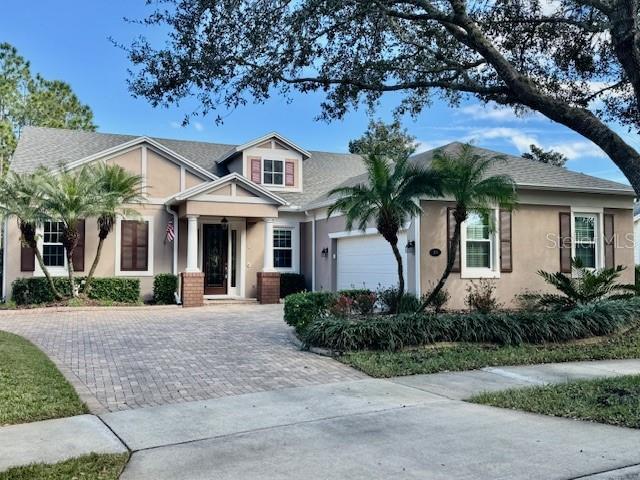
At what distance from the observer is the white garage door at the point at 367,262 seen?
50.6 feet

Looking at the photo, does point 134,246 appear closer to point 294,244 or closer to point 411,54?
point 294,244

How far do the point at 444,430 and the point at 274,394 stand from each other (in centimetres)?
227

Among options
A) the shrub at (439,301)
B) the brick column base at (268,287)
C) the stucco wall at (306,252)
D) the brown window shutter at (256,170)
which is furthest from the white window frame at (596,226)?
the brown window shutter at (256,170)

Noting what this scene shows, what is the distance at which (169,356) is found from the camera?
904 cm

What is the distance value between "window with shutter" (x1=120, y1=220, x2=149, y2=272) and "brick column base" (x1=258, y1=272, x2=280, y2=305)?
3799 mm

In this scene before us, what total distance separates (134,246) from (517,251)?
467 inches

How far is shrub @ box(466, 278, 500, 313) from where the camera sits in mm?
13327

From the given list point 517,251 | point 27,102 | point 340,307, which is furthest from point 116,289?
point 27,102

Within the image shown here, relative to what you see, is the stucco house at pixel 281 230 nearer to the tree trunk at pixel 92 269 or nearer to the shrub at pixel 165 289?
the shrub at pixel 165 289

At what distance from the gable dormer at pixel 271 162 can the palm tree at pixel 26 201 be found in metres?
7.32

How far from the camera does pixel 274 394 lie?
6.68 m

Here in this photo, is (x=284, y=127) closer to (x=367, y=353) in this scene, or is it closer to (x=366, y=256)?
(x=366, y=256)

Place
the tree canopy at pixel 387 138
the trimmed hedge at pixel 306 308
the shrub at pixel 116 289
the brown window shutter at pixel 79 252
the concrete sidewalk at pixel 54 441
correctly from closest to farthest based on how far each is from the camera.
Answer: the concrete sidewalk at pixel 54 441 → the trimmed hedge at pixel 306 308 → the shrub at pixel 116 289 → the brown window shutter at pixel 79 252 → the tree canopy at pixel 387 138

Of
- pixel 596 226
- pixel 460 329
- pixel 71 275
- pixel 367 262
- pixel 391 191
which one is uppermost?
pixel 391 191
